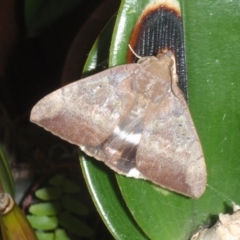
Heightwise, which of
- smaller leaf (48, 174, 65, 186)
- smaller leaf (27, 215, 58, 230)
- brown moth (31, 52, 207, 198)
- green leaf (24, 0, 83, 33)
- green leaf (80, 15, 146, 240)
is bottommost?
smaller leaf (27, 215, 58, 230)

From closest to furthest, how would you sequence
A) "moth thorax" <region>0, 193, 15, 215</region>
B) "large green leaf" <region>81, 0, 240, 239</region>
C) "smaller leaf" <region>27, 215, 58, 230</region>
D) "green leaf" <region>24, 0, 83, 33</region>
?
"large green leaf" <region>81, 0, 240, 239</region> < "moth thorax" <region>0, 193, 15, 215</region> < "green leaf" <region>24, 0, 83, 33</region> < "smaller leaf" <region>27, 215, 58, 230</region>

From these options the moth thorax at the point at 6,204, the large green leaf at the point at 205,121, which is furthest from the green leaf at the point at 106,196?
the moth thorax at the point at 6,204

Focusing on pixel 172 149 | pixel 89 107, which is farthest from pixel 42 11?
pixel 172 149

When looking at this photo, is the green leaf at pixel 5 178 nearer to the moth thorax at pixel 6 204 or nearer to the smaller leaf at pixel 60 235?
the moth thorax at pixel 6 204

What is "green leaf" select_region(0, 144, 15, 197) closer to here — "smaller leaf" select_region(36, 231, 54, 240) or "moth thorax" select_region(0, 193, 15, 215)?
"moth thorax" select_region(0, 193, 15, 215)

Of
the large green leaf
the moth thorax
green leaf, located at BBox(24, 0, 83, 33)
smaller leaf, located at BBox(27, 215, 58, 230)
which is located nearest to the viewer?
the large green leaf

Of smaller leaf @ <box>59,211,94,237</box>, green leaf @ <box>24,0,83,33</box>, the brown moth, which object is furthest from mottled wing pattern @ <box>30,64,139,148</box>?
smaller leaf @ <box>59,211,94,237</box>
